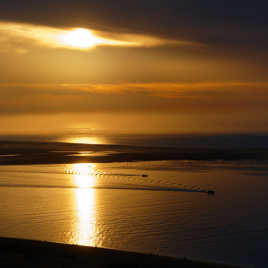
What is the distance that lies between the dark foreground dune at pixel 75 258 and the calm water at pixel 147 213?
160cm

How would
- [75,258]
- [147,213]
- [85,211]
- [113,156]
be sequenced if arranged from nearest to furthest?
[75,258], [147,213], [85,211], [113,156]

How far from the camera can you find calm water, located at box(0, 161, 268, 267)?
20.1m

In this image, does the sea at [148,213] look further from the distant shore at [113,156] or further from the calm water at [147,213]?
the distant shore at [113,156]

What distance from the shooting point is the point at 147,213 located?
87.1 feet

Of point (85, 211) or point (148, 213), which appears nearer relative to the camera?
point (148, 213)

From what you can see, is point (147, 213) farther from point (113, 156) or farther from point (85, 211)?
point (113, 156)

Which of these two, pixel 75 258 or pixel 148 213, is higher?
pixel 148 213

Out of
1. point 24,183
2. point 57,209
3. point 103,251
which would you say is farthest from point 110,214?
point 24,183

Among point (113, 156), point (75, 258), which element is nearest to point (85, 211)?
point (75, 258)

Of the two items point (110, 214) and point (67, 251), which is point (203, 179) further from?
point (67, 251)

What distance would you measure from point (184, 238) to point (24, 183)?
2074 centimetres

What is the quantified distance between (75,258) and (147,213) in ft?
32.3

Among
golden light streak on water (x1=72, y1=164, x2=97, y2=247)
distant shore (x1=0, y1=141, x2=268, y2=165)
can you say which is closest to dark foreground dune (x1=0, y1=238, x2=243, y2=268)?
golden light streak on water (x1=72, y1=164, x2=97, y2=247)

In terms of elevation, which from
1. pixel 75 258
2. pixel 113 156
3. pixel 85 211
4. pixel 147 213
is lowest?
pixel 75 258
